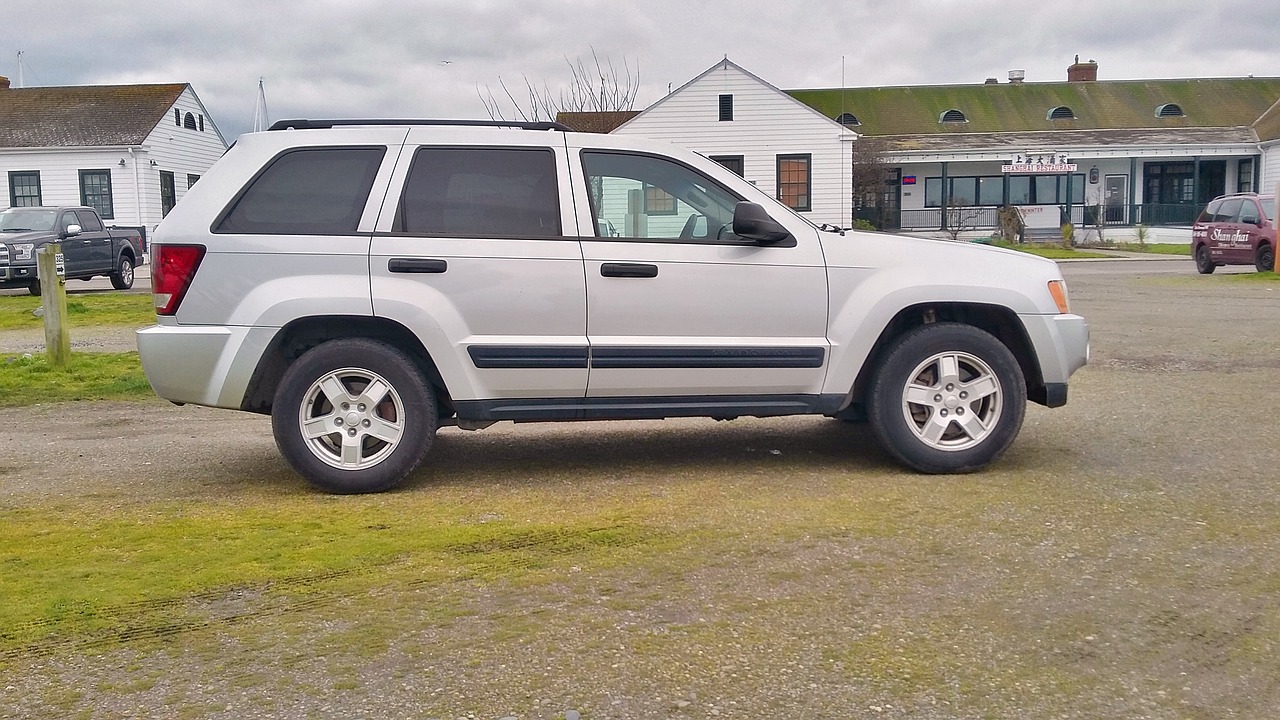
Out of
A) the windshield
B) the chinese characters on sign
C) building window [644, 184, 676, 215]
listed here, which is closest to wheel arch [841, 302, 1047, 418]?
building window [644, 184, 676, 215]

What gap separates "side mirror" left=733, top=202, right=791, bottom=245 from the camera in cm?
597

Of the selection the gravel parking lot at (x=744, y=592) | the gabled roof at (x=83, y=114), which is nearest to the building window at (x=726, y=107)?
the gabled roof at (x=83, y=114)

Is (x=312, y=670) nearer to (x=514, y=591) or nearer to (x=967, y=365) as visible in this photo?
(x=514, y=591)

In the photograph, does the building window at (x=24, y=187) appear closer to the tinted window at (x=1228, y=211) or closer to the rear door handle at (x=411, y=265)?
the tinted window at (x=1228, y=211)

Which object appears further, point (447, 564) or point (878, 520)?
point (878, 520)

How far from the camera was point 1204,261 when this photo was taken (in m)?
24.1

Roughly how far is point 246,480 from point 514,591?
2.58 m

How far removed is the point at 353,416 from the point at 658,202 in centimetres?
187

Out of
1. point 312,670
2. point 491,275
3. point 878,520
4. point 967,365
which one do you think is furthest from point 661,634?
point 967,365

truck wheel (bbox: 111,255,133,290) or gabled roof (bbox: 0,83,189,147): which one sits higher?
gabled roof (bbox: 0,83,189,147)

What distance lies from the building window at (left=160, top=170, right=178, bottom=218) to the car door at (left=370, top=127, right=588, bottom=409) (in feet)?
131

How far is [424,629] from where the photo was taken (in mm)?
4043

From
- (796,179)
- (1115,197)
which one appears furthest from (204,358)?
(1115,197)

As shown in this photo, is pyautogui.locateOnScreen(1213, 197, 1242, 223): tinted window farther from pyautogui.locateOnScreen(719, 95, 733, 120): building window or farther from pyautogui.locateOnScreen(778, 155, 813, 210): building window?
pyautogui.locateOnScreen(719, 95, 733, 120): building window
